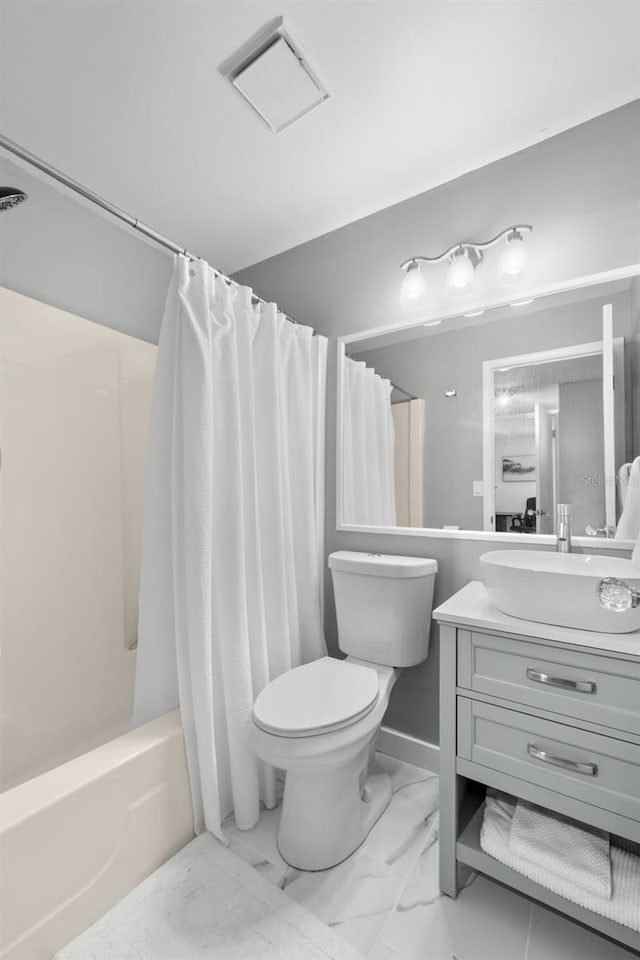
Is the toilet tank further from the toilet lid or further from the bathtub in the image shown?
the bathtub

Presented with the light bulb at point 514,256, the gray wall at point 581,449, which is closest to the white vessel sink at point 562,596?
the gray wall at point 581,449

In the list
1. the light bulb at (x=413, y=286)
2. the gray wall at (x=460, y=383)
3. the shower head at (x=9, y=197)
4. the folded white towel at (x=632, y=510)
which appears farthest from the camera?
the light bulb at (x=413, y=286)

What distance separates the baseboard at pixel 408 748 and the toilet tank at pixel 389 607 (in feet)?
1.39

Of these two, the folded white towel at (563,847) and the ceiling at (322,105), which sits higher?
the ceiling at (322,105)

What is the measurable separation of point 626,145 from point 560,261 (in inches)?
15.3

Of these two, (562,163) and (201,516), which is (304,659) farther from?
(562,163)

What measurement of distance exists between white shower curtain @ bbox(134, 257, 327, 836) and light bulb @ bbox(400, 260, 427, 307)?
1.86ft

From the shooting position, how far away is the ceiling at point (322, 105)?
3.83 ft

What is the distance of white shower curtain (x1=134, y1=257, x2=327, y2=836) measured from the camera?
1.34 m

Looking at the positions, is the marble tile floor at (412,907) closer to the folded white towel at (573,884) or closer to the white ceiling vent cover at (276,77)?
the folded white towel at (573,884)

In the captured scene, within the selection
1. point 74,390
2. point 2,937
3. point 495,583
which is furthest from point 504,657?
point 74,390

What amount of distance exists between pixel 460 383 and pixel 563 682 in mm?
1093

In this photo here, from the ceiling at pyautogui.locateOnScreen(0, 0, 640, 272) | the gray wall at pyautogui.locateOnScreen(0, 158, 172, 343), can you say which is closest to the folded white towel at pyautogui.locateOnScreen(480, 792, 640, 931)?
the ceiling at pyautogui.locateOnScreen(0, 0, 640, 272)

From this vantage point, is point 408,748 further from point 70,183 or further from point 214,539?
point 70,183
